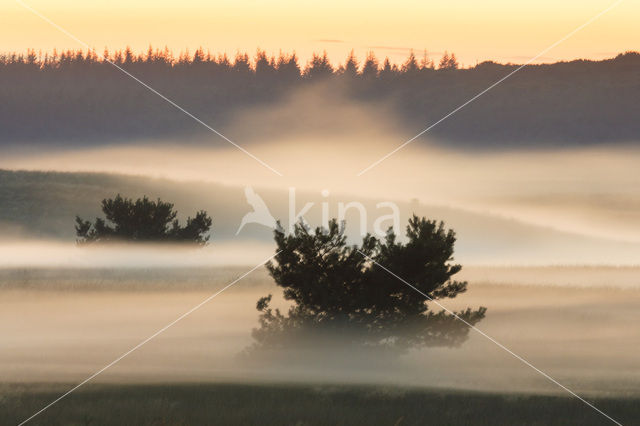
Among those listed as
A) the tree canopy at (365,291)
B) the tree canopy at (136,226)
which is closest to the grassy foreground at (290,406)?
the tree canopy at (365,291)

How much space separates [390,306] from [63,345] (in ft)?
48.5

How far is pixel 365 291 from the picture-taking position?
56.7 metres

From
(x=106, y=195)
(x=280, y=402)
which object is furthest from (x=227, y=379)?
(x=106, y=195)

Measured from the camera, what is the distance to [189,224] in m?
93.1

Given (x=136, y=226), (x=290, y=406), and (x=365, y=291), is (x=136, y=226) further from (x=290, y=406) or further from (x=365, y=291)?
(x=290, y=406)

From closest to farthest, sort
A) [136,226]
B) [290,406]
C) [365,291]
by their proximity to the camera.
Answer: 1. [290,406]
2. [365,291]
3. [136,226]

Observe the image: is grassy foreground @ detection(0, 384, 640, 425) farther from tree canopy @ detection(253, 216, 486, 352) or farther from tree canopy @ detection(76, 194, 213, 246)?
tree canopy @ detection(76, 194, 213, 246)

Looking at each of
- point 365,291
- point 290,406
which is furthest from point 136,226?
point 290,406

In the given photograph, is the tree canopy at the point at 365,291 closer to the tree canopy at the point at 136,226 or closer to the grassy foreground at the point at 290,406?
the grassy foreground at the point at 290,406

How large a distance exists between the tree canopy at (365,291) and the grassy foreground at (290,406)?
1223 centimetres

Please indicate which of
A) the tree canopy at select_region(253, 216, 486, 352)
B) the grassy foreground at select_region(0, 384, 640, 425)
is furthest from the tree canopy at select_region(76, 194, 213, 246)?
the grassy foreground at select_region(0, 384, 640, 425)

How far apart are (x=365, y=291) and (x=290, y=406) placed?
60.9 ft

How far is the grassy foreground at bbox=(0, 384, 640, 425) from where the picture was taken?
3550 centimetres

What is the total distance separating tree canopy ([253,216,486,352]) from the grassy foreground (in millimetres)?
12234
